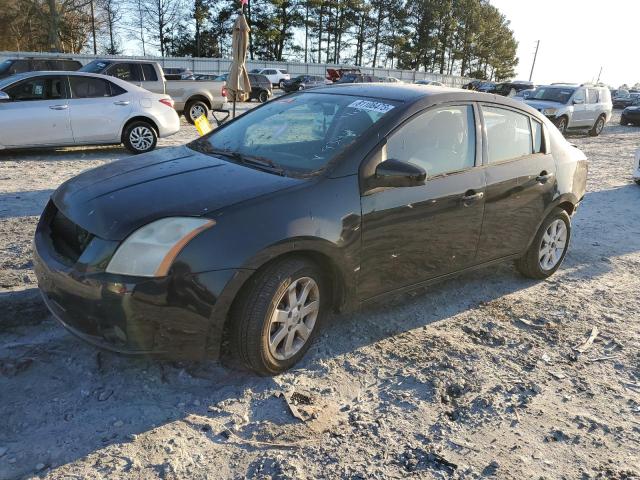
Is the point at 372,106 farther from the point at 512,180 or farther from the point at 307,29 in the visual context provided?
the point at 307,29

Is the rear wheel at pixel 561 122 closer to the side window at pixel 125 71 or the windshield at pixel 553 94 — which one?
the windshield at pixel 553 94

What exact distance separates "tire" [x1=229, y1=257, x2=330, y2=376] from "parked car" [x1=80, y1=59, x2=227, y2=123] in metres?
10.6

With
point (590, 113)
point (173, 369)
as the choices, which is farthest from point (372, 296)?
point (590, 113)

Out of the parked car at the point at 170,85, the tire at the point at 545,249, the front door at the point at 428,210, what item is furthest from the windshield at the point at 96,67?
the tire at the point at 545,249

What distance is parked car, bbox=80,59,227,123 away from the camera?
13.3 metres

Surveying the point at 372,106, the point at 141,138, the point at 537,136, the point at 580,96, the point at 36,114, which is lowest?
the point at 141,138

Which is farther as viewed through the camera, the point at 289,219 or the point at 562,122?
the point at 562,122

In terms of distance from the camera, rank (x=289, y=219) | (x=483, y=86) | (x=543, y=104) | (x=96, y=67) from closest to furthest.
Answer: (x=289, y=219)
(x=96, y=67)
(x=543, y=104)
(x=483, y=86)

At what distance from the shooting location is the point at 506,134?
428cm

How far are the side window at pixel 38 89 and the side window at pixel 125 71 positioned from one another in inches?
164

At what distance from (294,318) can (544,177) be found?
2.66 metres

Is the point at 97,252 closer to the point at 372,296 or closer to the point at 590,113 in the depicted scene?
the point at 372,296

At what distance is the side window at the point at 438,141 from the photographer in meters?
3.55

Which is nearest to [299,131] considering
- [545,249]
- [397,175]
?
[397,175]
